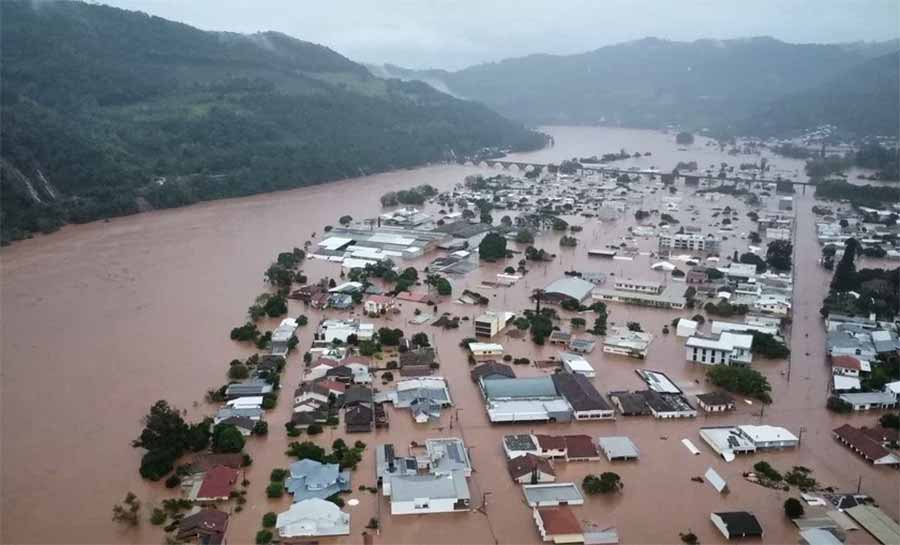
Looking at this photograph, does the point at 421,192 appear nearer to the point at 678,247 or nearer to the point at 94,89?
the point at 678,247

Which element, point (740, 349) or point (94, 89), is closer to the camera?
point (740, 349)

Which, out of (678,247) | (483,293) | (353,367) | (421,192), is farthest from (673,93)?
(353,367)

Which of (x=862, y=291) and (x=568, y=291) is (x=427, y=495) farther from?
(x=862, y=291)

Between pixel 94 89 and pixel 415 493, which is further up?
pixel 94 89

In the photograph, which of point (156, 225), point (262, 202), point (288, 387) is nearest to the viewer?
point (288, 387)

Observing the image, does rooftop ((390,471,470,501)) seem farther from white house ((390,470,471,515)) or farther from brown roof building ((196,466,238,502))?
brown roof building ((196,466,238,502))

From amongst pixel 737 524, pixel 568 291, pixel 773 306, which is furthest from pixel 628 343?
pixel 737 524

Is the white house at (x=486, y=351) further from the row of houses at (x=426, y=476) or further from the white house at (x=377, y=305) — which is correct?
the row of houses at (x=426, y=476)
